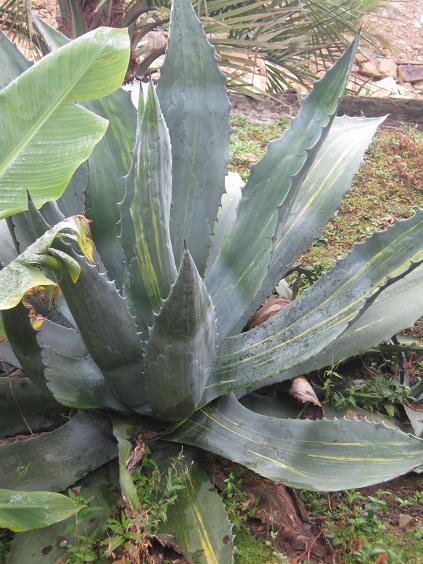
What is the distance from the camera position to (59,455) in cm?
134

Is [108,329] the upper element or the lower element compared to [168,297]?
lower

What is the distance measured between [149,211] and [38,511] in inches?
23.8

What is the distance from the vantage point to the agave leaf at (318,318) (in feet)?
4.50

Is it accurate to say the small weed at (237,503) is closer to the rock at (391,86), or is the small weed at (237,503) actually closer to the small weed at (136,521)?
the small weed at (136,521)

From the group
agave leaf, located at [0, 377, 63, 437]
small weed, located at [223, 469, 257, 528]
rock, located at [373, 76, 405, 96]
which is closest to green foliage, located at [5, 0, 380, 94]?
agave leaf, located at [0, 377, 63, 437]

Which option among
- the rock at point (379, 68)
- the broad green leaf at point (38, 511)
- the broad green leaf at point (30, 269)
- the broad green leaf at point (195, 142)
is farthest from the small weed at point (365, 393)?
the rock at point (379, 68)

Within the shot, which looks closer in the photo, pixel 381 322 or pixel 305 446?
pixel 305 446

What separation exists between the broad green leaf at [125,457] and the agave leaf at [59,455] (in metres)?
0.05

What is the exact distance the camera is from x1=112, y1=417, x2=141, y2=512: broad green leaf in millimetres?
1125

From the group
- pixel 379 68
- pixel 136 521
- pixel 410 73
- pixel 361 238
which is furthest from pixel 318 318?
pixel 410 73

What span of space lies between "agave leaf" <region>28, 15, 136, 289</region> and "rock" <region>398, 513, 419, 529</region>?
834mm

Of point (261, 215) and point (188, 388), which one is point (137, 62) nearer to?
point (261, 215)

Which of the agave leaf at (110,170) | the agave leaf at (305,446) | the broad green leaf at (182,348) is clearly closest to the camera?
the broad green leaf at (182,348)

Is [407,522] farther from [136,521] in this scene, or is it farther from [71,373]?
[71,373]
